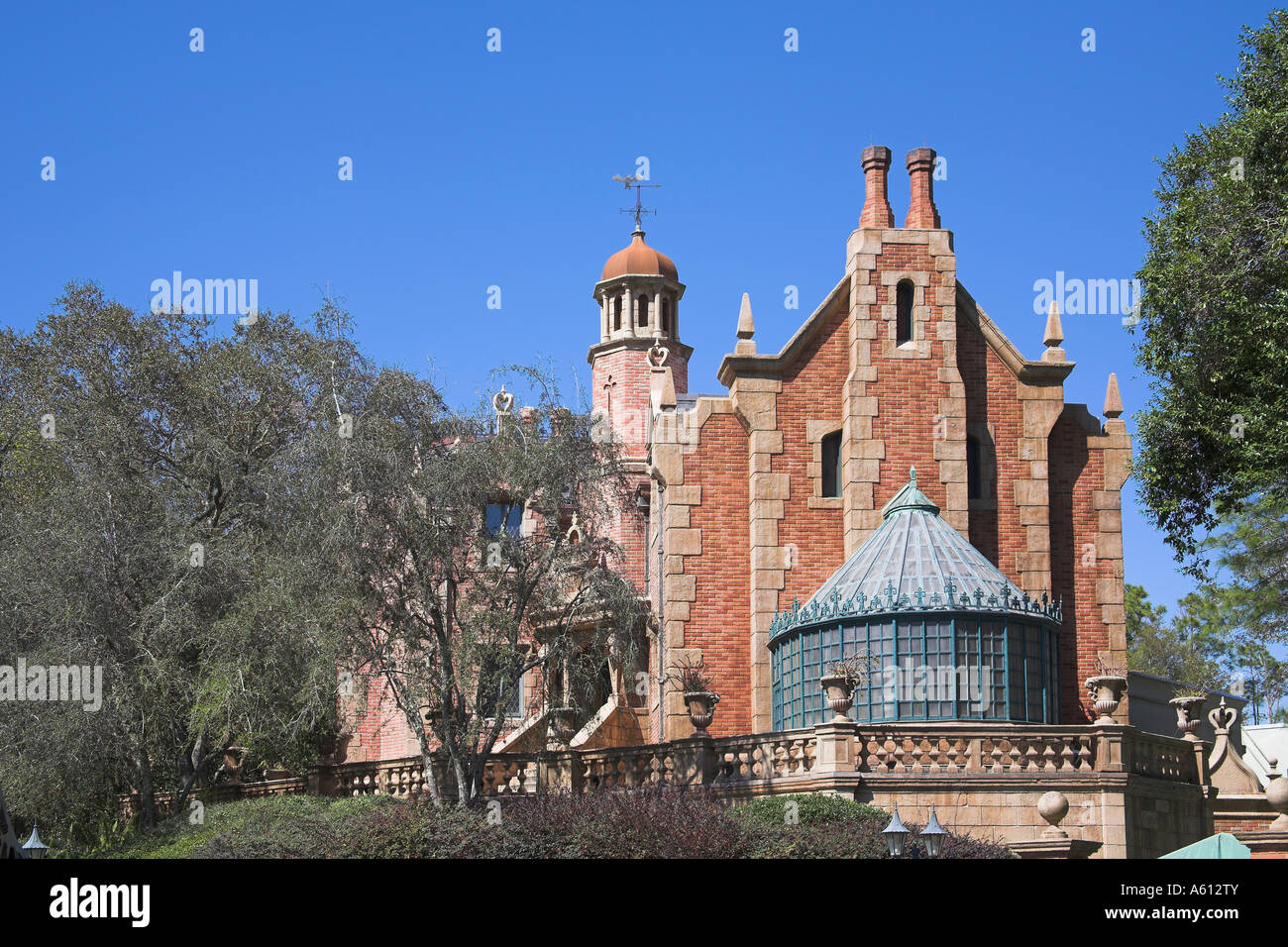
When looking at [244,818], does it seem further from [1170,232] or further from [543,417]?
[1170,232]

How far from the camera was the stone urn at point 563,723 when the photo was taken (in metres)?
23.6

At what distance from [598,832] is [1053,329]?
16.2m

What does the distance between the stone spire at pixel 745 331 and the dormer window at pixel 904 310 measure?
2.84m

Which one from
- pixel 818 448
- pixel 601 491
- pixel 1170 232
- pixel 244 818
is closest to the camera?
pixel 244 818

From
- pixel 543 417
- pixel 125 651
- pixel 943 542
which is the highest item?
pixel 543 417

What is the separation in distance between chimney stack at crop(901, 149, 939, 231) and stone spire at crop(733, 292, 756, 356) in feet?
12.0

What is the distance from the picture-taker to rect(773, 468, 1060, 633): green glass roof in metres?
23.3

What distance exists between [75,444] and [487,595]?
939cm

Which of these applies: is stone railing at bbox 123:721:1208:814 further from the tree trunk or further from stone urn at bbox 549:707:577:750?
the tree trunk

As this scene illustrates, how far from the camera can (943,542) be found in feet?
81.7

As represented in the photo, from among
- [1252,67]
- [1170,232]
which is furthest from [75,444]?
[1252,67]

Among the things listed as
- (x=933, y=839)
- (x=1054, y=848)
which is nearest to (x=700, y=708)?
(x=1054, y=848)
